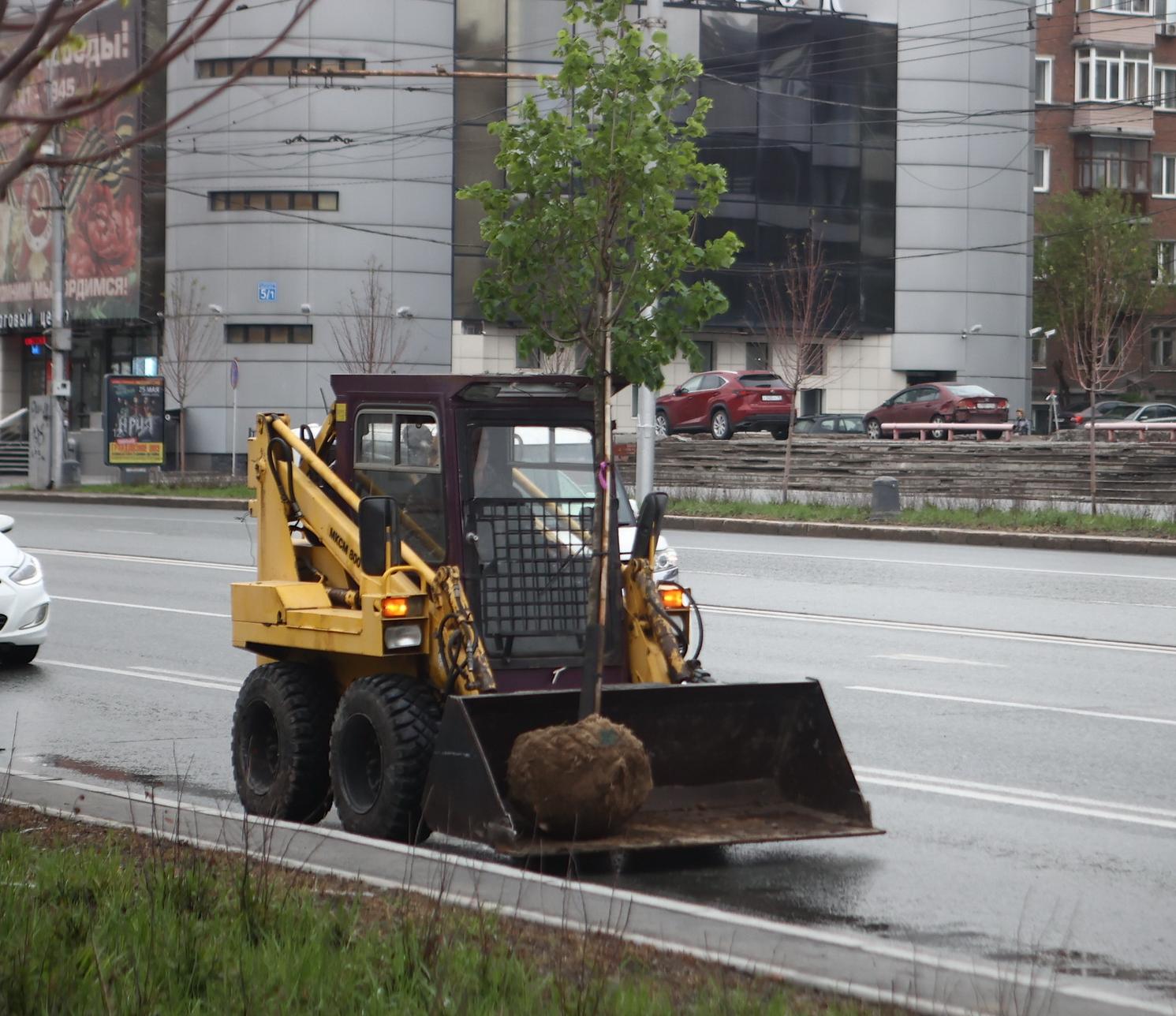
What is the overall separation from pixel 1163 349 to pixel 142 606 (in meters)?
64.3

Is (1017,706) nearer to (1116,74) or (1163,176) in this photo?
(1116,74)

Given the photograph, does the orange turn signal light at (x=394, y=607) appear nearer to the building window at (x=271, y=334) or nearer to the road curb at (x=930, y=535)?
the road curb at (x=930, y=535)

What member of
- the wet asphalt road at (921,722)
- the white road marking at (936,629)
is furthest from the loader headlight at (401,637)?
the white road marking at (936,629)

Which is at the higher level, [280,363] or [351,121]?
[351,121]

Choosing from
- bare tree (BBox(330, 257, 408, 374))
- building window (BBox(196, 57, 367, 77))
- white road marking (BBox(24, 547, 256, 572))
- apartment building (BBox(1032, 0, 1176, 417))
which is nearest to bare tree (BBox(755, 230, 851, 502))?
bare tree (BBox(330, 257, 408, 374))

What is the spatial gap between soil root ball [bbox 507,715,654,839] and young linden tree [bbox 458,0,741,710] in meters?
1.00

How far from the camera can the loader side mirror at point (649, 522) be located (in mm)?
8234

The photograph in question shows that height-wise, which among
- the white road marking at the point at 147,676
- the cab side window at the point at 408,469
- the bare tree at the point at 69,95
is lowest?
the white road marking at the point at 147,676

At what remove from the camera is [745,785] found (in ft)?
25.5

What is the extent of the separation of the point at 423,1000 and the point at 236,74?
2365 millimetres

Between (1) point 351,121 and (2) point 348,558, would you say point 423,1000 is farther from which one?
(1) point 351,121

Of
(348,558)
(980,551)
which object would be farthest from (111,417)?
(348,558)

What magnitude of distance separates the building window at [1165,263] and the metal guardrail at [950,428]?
27.1 meters

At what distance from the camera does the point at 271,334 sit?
183ft
